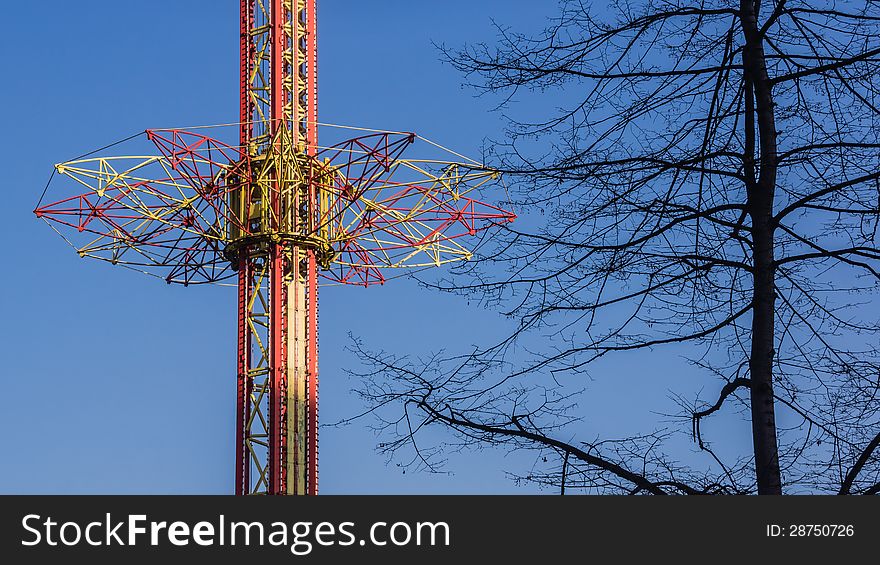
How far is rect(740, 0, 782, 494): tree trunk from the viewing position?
12102 mm

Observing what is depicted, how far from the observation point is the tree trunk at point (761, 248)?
12.1 meters

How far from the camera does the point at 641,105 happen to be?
1338 centimetres

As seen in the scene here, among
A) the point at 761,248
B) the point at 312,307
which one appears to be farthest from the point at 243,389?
the point at 761,248

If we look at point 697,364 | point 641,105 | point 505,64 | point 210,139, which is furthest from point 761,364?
point 210,139

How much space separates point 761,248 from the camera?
12.7 metres

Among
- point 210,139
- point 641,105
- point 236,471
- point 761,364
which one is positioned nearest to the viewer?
point 761,364

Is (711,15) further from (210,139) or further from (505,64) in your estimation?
(210,139)

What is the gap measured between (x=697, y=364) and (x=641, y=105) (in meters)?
2.41

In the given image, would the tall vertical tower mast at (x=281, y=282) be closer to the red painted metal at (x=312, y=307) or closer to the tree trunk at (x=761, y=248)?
the red painted metal at (x=312, y=307)

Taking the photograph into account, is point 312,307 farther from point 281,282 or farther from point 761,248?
point 761,248

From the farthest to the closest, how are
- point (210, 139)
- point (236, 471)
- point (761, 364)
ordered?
point (236, 471), point (210, 139), point (761, 364)

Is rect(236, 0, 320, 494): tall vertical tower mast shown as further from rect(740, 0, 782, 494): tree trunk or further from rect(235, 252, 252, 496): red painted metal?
rect(740, 0, 782, 494): tree trunk

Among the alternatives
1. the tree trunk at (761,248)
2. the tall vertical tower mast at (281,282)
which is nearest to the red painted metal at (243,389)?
the tall vertical tower mast at (281,282)

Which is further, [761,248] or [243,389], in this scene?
[243,389]
